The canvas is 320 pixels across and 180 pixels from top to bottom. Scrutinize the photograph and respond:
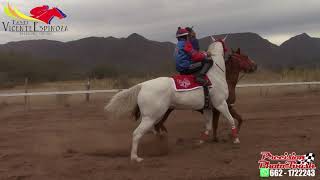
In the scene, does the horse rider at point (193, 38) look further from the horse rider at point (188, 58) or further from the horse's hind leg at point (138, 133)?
the horse's hind leg at point (138, 133)

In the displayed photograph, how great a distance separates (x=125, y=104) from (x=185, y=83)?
123cm

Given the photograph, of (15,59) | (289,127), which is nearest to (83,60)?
(15,59)

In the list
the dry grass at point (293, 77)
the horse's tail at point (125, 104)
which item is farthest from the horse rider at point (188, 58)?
the dry grass at point (293, 77)

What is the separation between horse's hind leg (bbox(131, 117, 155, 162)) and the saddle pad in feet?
2.93

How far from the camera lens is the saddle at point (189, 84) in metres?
8.58

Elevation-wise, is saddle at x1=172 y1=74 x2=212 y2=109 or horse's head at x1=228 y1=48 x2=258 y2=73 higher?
horse's head at x1=228 y1=48 x2=258 y2=73

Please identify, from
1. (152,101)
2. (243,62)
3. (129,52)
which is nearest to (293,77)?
(243,62)

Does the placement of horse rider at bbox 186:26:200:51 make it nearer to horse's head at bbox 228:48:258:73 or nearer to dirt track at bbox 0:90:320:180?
horse's head at bbox 228:48:258:73

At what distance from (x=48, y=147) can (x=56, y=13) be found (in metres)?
11.6

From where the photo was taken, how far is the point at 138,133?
8031 mm

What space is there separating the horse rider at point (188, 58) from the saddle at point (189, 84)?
103mm

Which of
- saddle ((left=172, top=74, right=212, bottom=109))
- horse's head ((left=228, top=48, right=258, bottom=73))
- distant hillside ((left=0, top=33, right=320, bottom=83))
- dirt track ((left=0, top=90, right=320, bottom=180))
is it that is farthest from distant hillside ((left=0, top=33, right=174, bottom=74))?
saddle ((left=172, top=74, right=212, bottom=109))

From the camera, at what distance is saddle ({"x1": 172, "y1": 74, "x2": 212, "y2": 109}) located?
8.58m

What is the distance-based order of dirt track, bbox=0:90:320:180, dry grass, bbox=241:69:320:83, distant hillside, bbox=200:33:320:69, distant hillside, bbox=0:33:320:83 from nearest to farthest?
dirt track, bbox=0:90:320:180 → dry grass, bbox=241:69:320:83 → distant hillside, bbox=200:33:320:69 → distant hillside, bbox=0:33:320:83
